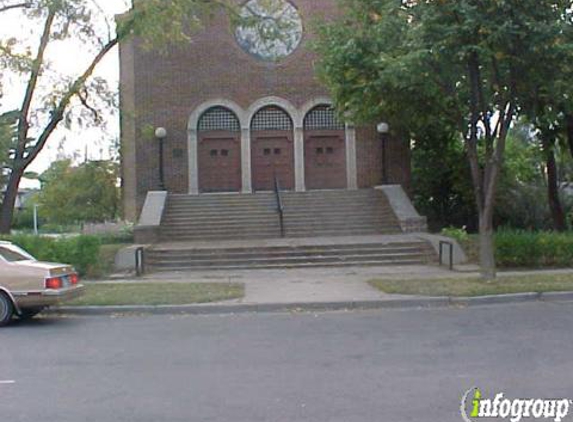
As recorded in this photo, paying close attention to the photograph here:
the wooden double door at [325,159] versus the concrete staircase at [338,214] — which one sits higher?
the wooden double door at [325,159]

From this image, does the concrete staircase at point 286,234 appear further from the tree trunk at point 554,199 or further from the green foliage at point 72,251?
the tree trunk at point 554,199

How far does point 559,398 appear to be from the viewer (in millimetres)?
6098

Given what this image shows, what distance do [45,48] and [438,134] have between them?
1459 centimetres

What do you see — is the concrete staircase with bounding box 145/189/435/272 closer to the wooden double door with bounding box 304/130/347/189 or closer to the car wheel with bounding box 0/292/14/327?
the wooden double door with bounding box 304/130/347/189

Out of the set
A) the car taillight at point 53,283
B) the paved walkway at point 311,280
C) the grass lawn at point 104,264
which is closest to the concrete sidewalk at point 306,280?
the paved walkway at point 311,280

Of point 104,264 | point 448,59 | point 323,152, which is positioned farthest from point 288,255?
point 323,152

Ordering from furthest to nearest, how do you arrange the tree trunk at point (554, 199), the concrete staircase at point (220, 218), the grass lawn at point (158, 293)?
1. the tree trunk at point (554, 199)
2. the concrete staircase at point (220, 218)
3. the grass lawn at point (158, 293)

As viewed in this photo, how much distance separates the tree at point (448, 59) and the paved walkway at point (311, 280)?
8.21 ft

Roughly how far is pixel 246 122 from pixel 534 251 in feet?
47.4

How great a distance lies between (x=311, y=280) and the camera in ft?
51.8

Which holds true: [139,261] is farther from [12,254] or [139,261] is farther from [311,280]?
[12,254]

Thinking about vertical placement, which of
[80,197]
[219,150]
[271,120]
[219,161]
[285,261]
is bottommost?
[285,261]

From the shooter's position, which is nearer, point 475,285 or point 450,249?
point 475,285

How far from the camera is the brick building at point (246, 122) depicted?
94.6 ft
